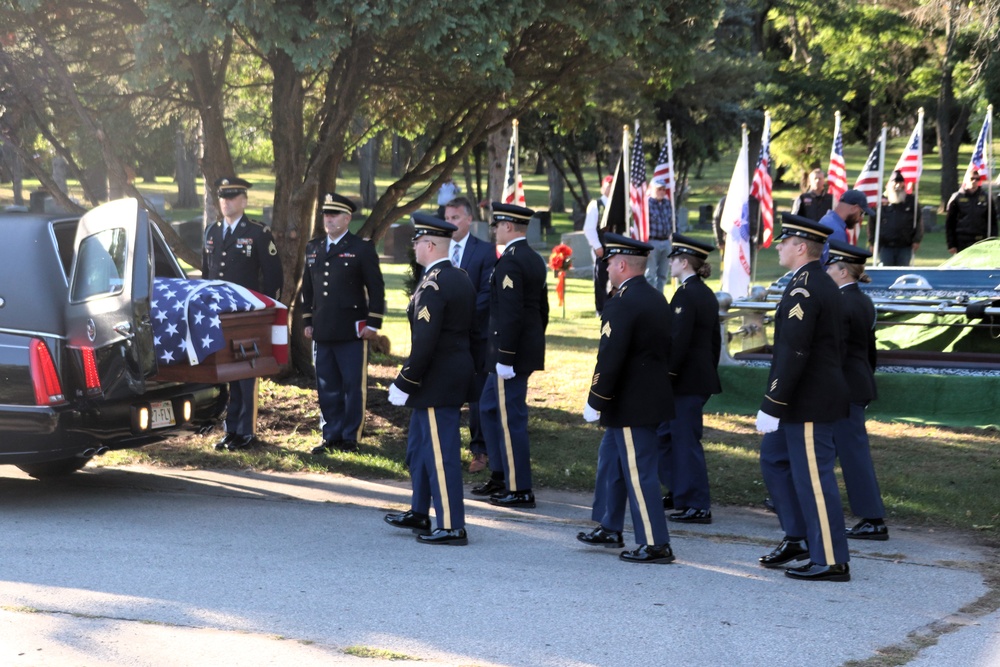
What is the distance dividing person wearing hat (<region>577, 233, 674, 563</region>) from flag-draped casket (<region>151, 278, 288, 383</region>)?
2595 millimetres

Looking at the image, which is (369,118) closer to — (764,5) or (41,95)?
(41,95)

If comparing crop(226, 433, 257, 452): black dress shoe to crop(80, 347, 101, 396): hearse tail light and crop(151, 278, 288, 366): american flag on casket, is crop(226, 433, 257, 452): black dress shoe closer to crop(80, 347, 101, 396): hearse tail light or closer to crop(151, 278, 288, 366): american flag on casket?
crop(151, 278, 288, 366): american flag on casket

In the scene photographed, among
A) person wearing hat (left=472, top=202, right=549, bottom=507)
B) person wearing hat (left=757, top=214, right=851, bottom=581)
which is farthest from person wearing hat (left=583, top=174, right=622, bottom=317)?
person wearing hat (left=757, top=214, right=851, bottom=581)

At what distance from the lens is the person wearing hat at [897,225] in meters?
16.4

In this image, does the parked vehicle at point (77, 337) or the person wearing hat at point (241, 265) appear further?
the person wearing hat at point (241, 265)

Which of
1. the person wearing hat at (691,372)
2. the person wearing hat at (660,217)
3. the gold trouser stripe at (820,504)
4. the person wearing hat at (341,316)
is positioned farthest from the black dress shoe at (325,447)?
the person wearing hat at (660,217)

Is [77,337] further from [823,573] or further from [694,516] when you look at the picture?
[823,573]

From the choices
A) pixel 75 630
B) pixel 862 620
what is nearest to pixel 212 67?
pixel 75 630

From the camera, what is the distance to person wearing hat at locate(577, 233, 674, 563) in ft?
21.0

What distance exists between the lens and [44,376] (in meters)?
7.14

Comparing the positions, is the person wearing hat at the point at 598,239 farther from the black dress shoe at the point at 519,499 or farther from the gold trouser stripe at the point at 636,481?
the gold trouser stripe at the point at 636,481

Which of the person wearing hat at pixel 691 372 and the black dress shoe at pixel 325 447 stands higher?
the person wearing hat at pixel 691 372

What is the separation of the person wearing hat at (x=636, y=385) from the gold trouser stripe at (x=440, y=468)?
35.9 inches

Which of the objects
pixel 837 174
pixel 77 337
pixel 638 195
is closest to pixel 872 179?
pixel 837 174
